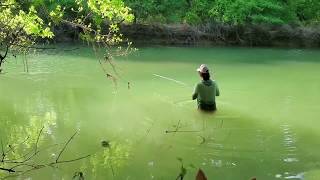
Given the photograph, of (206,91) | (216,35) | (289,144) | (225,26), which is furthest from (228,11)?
(289,144)

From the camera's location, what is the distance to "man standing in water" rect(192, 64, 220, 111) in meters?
10.3

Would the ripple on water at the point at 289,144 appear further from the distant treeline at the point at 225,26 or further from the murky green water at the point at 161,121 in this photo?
the distant treeline at the point at 225,26

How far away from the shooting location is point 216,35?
29.6m

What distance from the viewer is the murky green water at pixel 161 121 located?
7.61 metres

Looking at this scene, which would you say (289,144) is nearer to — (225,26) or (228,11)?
(225,26)

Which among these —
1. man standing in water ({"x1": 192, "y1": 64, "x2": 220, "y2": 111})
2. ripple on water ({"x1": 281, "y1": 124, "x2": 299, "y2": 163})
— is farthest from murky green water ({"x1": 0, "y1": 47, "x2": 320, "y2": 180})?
man standing in water ({"x1": 192, "y1": 64, "x2": 220, "y2": 111})

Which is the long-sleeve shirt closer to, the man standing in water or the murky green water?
the man standing in water

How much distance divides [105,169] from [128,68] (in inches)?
469

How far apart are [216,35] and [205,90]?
1962 cm

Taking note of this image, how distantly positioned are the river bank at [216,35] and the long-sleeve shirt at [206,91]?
18.7 metres

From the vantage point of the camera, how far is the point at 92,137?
921 centimetres

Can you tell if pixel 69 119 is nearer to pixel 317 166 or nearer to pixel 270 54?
pixel 317 166

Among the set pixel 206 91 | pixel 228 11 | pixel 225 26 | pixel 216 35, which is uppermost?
pixel 228 11

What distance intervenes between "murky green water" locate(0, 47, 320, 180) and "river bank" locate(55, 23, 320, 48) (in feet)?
31.9
